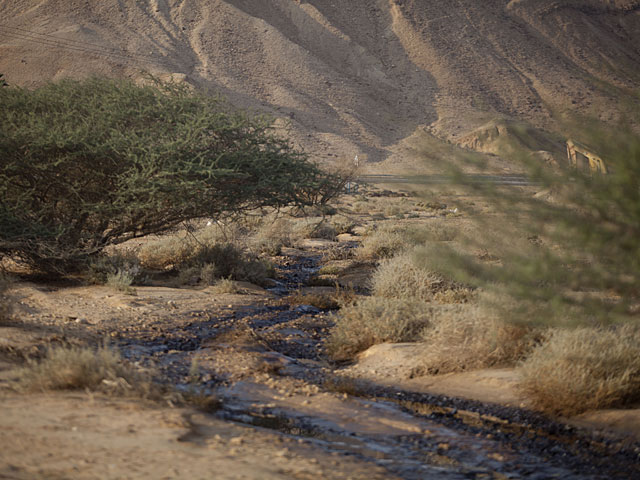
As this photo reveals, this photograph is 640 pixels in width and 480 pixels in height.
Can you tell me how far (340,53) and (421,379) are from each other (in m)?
80.8

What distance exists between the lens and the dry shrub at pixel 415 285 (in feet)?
36.9

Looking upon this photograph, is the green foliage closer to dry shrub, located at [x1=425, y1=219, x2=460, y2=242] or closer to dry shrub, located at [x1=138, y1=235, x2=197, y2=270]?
dry shrub, located at [x1=425, y1=219, x2=460, y2=242]

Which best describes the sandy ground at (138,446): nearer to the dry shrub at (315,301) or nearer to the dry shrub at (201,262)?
the dry shrub at (315,301)

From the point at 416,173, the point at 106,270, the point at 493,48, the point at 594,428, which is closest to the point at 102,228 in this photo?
the point at 106,270

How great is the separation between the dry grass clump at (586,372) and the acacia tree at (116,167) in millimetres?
7142

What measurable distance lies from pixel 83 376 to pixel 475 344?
4.57m

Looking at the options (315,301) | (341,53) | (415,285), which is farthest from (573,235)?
(341,53)

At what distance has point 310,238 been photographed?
75.7ft

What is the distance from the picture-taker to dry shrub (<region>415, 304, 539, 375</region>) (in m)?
7.77

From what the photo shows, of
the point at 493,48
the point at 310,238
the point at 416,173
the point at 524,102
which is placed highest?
the point at 493,48

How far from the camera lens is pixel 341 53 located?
83.9 m

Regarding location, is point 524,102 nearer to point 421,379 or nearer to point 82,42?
point 82,42

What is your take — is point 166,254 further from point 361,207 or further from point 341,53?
point 341,53

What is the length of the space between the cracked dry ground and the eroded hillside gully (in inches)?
0.7
